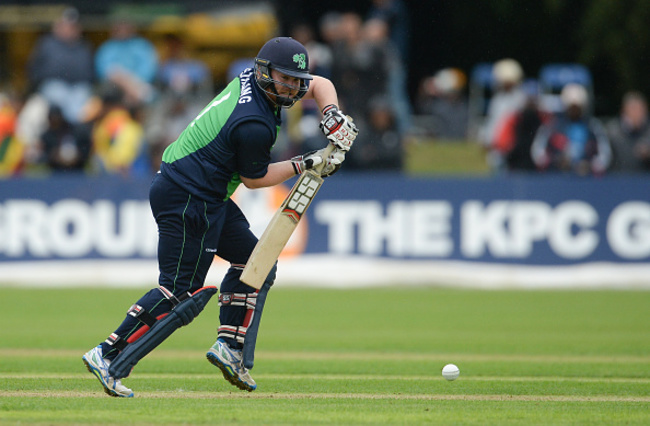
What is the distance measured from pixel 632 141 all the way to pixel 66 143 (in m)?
8.51

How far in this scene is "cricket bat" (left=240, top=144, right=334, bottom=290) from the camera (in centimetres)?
695

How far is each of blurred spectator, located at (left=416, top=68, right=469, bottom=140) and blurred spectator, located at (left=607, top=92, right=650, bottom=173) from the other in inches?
183

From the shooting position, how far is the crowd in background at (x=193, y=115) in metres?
15.7

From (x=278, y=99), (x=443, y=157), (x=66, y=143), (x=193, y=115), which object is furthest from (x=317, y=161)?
(x=443, y=157)

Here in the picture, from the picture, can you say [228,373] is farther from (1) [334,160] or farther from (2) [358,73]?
(2) [358,73]

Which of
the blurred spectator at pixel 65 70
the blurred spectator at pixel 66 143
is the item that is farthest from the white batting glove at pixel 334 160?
the blurred spectator at pixel 65 70

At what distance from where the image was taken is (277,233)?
700 cm

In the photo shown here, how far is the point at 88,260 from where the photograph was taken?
14906 mm

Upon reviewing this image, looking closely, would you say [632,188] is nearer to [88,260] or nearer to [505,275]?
[505,275]

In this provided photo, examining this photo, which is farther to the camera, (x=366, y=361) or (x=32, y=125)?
(x=32, y=125)

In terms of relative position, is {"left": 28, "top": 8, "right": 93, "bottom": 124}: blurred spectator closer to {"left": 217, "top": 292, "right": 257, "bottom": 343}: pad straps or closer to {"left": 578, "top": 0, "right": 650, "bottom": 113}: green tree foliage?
{"left": 217, "top": 292, "right": 257, "bottom": 343}: pad straps

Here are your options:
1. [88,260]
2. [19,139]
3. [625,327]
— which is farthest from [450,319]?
[19,139]

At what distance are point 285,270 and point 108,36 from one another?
6.99 m

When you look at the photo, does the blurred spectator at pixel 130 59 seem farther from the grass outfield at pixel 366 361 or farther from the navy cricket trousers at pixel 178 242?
the navy cricket trousers at pixel 178 242
